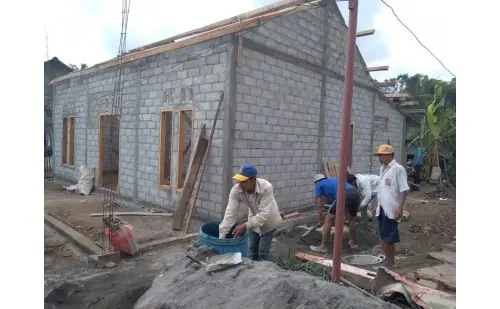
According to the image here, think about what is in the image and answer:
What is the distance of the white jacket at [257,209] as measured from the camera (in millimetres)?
4137

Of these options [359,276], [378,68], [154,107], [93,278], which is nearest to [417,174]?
[378,68]

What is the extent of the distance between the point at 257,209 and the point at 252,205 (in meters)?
0.08

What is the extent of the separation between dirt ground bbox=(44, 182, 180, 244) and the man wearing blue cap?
2.56 meters

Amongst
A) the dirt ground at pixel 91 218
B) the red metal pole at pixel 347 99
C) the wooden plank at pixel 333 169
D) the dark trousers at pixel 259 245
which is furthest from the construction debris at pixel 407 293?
the wooden plank at pixel 333 169

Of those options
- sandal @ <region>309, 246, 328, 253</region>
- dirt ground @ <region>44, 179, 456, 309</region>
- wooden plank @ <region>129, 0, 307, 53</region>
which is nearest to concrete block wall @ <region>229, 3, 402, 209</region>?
wooden plank @ <region>129, 0, 307, 53</region>

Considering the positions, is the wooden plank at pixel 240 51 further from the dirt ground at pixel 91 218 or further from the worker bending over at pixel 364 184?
the dirt ground at pixel 91 218

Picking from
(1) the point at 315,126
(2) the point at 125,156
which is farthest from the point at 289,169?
(2) the point at 125,156

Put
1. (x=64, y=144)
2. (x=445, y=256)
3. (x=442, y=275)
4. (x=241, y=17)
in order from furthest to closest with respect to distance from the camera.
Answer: (x=64, y=144) → (x=241, y=17) → (x=445, y=256) → (x=442, y=275)

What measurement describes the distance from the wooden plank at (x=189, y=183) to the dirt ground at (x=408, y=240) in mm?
1831

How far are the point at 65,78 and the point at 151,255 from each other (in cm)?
924

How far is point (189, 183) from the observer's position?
22.7 ft

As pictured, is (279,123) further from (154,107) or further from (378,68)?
(378,68)

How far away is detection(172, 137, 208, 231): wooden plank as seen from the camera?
6836mm

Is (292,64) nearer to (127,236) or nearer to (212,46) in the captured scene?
(212,46)
